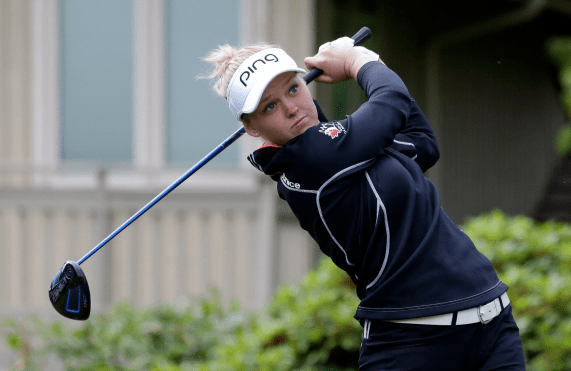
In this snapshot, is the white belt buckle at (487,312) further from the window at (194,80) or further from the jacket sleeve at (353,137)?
the window at (194,80)

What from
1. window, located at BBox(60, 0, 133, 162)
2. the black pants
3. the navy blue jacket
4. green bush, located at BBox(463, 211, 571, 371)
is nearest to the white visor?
the navy blue jacket

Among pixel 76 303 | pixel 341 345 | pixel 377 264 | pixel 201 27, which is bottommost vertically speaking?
pixel 341 345

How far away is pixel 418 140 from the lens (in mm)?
2023

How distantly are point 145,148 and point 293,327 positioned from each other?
295cm

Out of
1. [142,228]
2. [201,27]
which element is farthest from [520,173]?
[142,228]

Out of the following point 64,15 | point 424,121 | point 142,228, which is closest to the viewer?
point 424,121

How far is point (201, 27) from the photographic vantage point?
19.5 feet

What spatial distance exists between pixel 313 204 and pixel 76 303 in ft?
3.03

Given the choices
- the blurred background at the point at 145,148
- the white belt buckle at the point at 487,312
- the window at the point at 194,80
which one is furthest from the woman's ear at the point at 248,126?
the window at the point at 194,80

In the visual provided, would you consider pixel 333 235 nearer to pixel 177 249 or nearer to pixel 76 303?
pixel 76 303

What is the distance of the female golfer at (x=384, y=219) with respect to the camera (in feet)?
5.66

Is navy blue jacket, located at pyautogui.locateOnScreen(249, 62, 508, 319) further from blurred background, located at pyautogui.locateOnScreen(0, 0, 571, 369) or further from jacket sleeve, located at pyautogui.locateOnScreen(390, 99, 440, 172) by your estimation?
blurred background, located at pyautogui.locateOnScreen(0, 0, 571, 369)

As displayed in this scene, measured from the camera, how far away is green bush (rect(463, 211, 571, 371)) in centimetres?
329

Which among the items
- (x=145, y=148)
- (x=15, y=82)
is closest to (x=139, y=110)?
(x=145, y=148)
